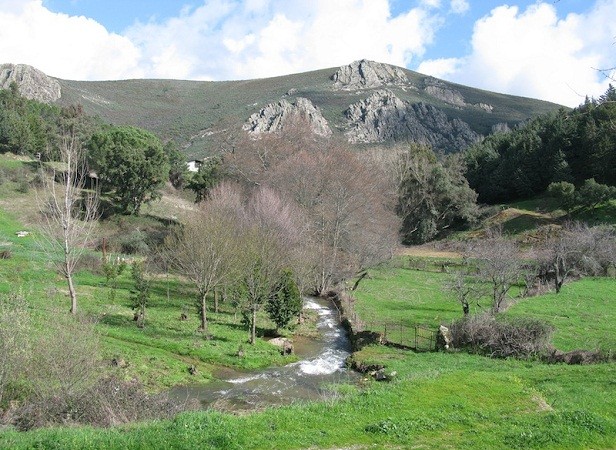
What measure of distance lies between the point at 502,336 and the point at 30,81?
6485 inches

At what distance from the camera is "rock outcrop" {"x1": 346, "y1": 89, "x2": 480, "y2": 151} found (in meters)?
168

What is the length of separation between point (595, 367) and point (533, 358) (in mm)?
3648

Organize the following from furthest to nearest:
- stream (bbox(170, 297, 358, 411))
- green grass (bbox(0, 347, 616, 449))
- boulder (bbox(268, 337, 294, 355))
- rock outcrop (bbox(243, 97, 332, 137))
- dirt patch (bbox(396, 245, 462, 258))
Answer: rock outcrop (bbox(243, 97, 332, 137)) → dirt patch (bbox(396, 245, 462, 258)) → boulder (bbox(268, 337, 294, 355)) → stream (bbox(170, 297, 358, 411)) → green grass (bbox(0, 347, 616, 449))

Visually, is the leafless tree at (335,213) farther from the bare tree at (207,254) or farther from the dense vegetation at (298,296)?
the bare tree at (207,254)

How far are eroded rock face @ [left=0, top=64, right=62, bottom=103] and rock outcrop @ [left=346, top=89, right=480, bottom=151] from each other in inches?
3564

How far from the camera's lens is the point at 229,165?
56688 millimetres

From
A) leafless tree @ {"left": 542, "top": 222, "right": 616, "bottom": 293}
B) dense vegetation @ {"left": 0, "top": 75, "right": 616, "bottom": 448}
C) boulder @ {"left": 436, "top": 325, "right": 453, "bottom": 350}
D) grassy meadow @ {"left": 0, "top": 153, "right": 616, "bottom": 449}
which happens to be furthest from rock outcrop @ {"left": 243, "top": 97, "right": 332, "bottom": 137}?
boulder @ {"left": 436, "top": 325, "right": 453, "bottom": 350}

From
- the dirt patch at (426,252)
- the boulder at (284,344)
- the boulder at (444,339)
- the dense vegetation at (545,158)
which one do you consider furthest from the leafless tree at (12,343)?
the dense vegetation at (545,158)

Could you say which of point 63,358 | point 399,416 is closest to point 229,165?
point 63,358

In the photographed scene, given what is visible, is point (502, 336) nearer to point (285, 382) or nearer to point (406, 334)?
point (406, 334)

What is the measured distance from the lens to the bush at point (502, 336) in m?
23.0

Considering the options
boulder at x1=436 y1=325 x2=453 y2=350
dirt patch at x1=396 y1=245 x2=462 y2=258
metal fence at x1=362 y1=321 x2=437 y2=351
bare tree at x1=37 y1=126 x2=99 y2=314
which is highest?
bare tree at x1=37 y1=126 x2=99 y2=314

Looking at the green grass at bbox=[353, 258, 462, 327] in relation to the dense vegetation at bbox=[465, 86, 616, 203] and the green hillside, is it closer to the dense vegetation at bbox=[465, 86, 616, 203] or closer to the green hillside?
the dense vegetation at bbox=[465, 86, 616, 203]

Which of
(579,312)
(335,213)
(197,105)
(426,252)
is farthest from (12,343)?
(197,105)
